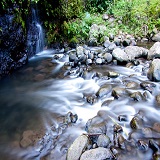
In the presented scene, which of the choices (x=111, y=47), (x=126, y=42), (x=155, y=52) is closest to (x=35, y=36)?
(x=111, y=47)

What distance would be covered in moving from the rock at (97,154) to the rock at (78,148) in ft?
0.36

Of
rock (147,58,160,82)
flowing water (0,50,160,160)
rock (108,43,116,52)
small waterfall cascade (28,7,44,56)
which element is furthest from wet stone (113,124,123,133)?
small waterfall cascade (28,7,44,56)

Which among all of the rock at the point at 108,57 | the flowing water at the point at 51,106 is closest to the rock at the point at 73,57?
the flowing water at the point at 51,106

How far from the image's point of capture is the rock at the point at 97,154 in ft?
10.2

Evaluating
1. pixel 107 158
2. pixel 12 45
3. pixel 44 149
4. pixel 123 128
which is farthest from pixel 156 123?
pixel 12 45

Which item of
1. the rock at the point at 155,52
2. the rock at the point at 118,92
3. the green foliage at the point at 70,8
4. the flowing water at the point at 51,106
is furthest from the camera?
the green foliage at the point at 70,8

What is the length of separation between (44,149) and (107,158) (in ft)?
3.70

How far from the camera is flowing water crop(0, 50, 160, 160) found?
3.78 m

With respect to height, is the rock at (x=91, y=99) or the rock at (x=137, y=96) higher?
the rock at (x=137, y=96)

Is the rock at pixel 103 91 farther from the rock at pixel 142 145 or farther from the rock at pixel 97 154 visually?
the rock at pixel 97 154

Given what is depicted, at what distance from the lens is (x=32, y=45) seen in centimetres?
801

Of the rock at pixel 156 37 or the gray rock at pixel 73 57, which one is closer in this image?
the gray rock at pixel 73 57

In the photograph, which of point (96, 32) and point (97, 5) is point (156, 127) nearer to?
point (96, 32)

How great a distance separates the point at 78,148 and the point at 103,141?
0.44m
